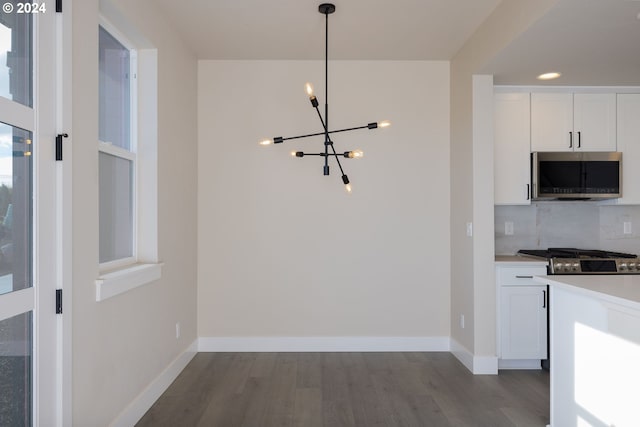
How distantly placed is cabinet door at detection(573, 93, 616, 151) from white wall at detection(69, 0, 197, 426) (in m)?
3.54

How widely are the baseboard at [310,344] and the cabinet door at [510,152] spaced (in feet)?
5.15

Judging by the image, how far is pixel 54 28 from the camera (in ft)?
6.21

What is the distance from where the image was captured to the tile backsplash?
4.21 meters

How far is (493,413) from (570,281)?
3.65 ft

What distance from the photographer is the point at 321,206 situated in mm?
4191

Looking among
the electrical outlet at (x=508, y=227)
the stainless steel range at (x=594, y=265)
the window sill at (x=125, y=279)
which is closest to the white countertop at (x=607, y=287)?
the stainless steel range at (x=594, y=265)

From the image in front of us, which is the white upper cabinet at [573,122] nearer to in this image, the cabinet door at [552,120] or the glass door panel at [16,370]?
the cabinet door at [552,120]

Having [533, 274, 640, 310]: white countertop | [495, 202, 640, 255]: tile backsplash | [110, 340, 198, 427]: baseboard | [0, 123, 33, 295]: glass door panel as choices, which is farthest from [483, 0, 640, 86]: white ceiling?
[110, 340, 198, 427]: baseboard

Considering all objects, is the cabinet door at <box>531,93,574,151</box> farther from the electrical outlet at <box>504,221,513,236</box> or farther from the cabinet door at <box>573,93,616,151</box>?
the electrical outlet at <box>504,221,513,236</box>

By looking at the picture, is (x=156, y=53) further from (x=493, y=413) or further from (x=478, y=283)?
(x=493, y=413)

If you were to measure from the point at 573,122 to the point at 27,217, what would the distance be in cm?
423

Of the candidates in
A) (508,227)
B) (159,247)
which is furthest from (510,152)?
(159,247)

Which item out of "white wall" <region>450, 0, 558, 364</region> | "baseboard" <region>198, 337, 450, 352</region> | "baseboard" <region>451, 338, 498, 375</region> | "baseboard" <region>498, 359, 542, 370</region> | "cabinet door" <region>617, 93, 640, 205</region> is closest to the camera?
"white wall" <region>450, 0, 558, 364</region>

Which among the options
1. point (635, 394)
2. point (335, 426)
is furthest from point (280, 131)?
point (635, 394)
